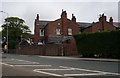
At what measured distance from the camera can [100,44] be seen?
37375 millimetres

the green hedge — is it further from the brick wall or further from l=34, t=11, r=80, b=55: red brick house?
l=34, t=11, r=80, b=55: red brick house

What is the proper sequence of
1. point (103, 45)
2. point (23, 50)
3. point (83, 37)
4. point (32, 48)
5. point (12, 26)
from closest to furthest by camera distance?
1. point (103, 45)
2. point (83, 37)
3. point (32, 48)
4. point (23, 50)
5. point (12, 26)

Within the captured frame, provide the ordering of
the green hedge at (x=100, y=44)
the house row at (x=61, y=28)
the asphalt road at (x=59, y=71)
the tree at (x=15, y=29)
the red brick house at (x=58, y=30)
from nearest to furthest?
the asphalt road at (x=59, y=71), the green hedge at (x=100, y=44), the house row at (x=61, y=28), the red brick house at (x=58, y=30), the tree at (x=15, y=29)

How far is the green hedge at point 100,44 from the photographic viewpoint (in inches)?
1360

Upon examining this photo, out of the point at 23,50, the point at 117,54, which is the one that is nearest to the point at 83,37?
the point at 117,54

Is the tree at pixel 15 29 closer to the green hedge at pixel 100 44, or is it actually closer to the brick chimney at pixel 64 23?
the brick chimney at pixel 64 23

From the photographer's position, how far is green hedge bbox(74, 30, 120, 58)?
34547mm

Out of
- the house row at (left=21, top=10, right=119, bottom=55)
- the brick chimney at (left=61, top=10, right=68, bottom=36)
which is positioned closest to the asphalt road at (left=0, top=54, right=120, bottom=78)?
the house row at (left=21, top=10, right=119, bottom=55)

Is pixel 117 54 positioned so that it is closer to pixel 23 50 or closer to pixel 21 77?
pixel 21 77

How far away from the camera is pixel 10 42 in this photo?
83312mm

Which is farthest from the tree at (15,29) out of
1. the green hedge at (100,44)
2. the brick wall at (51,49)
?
the green hedge at (100,44)

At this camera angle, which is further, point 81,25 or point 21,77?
point 81,25

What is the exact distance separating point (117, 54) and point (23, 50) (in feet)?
126

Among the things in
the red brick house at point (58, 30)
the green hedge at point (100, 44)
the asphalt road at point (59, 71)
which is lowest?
the asphalt road at point (59, 71)
